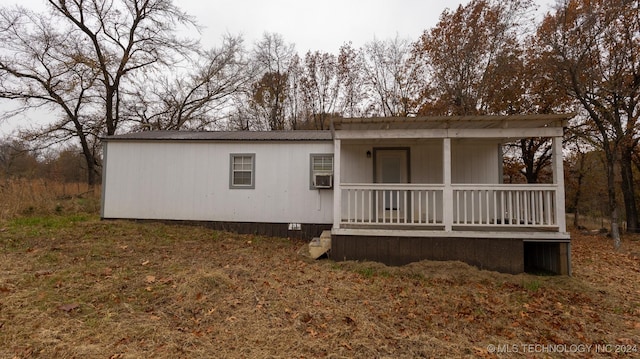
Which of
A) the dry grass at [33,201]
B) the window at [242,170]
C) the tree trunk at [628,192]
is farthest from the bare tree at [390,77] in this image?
the dry grass at [33,201]

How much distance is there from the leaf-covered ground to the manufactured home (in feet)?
1.84

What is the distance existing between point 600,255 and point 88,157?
23.0 meters

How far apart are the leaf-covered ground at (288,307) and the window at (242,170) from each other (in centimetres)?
267

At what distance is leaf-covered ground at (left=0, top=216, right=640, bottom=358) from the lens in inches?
117

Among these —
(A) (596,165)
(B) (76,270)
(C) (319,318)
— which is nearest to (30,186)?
(B) (76,270)

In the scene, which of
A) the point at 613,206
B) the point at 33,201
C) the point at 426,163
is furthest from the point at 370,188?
the point at 33,201

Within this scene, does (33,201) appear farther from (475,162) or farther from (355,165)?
(475,162)

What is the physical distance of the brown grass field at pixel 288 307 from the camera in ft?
9.74

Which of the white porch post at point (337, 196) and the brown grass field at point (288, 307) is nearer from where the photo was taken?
the brown grass field at point (288, 307)

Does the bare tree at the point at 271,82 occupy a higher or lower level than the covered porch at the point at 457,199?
higher

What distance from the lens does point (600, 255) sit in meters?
7.59

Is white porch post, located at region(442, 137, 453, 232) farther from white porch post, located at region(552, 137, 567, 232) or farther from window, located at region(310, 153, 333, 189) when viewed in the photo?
window, located at region(310, 153, 333, 189)

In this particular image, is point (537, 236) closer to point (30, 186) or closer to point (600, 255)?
point (600, 255)

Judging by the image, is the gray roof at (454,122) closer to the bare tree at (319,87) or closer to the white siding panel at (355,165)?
the white siding panel at (355,165)
